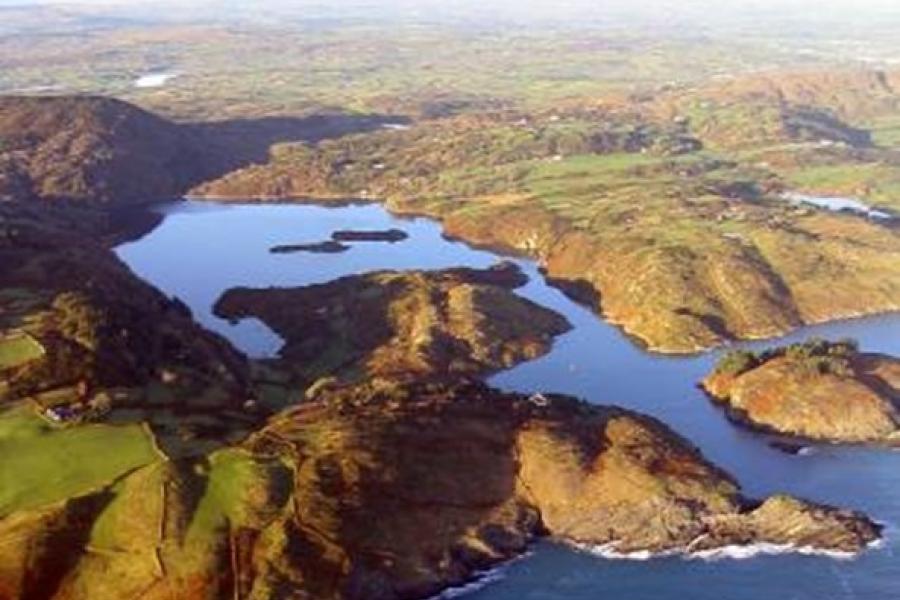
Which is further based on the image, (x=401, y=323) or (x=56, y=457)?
(x=401, y=323)

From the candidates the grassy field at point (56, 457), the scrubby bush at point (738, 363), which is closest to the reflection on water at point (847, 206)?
the scrubby bush at point (738, 363)

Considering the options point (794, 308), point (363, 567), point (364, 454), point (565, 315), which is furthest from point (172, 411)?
point (794, 308)

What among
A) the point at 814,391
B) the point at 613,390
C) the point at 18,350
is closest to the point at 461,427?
the point at 613,390

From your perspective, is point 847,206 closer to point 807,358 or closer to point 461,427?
point 807,358

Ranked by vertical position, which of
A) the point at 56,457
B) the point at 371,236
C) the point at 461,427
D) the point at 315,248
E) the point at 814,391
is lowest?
the point at 371,236

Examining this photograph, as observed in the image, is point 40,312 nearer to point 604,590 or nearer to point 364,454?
point 364,454

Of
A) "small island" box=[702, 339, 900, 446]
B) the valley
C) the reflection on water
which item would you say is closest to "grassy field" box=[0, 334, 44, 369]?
the valley

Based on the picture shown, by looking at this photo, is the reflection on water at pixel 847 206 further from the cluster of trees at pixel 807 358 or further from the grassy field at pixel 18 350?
the grassy field at pixel 18 350
